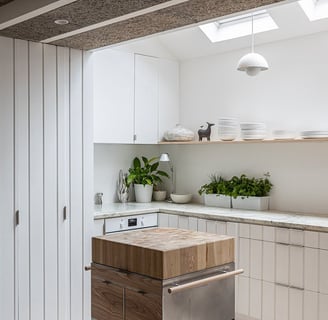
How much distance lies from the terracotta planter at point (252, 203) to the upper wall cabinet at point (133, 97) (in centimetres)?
114

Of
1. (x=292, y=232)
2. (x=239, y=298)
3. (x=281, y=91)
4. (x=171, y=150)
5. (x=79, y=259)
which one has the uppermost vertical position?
(x=281, y=91)

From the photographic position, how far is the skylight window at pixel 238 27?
4633mm

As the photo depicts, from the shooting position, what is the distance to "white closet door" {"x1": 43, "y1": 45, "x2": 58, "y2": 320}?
3.79 m

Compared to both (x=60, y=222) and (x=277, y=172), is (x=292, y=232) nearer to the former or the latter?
(x=277, y=172)

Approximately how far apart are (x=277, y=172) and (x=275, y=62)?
1.05 metres

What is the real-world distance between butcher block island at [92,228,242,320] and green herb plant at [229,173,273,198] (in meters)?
2.48

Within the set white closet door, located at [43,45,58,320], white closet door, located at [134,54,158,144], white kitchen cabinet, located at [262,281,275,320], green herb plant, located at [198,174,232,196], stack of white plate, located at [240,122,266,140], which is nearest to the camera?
white closet door, located at [43,45,58,320]

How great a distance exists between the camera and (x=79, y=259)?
4.03 m

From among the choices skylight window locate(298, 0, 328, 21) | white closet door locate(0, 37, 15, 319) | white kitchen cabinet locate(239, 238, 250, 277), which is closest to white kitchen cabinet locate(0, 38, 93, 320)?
white closet door locate(0, 37, 15, 319)

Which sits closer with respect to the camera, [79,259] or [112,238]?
[112,238]

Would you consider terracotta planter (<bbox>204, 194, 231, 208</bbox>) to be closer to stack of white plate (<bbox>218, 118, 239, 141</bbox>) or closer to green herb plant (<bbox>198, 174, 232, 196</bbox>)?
green herb plant (<bbox>198, 174, 232, 196</bbox>)

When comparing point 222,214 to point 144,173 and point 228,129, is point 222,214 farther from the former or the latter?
point 144,173

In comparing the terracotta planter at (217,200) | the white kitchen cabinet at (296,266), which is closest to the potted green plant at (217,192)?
the terracotta planter at (217,200)

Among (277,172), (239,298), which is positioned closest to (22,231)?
(239,298)
